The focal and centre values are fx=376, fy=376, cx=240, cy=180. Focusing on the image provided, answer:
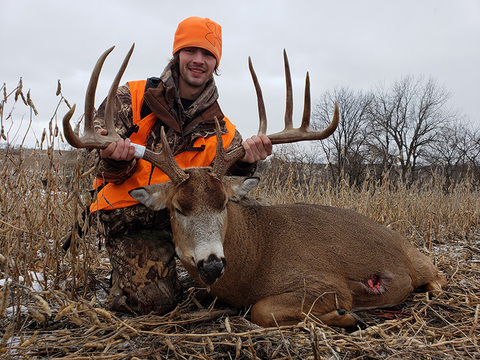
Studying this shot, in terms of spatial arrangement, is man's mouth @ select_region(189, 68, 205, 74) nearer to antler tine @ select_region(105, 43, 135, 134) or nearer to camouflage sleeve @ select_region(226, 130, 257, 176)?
camouflage sleeve @ select_region(226, 130, 257, 176)

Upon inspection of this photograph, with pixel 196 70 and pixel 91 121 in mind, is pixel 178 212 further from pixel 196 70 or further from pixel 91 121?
pixel 196 70

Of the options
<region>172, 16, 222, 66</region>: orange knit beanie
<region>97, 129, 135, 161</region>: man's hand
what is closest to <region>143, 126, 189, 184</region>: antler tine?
<region>97, 129, 135, 161</region>: man's hand

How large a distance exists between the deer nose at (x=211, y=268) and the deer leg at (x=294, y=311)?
1.81 feet

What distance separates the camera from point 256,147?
344cm

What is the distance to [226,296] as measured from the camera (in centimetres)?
309

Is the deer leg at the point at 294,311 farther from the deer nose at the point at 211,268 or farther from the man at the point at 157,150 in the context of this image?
the man at the point at 157,150

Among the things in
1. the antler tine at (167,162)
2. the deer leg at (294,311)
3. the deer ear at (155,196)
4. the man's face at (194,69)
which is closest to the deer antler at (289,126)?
the man's face at (194,69)

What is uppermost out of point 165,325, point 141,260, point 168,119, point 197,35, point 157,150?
point 197,35

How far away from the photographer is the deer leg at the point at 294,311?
276 centimetres

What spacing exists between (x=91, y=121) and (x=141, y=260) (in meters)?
1.36

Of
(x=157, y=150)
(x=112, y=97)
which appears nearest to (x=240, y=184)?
(x=157, y=150)

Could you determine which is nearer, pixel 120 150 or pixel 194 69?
pixel 120 150

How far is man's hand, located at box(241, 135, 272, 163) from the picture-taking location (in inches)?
134

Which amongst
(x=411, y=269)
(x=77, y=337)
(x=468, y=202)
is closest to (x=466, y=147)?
(x=468, y=202)
